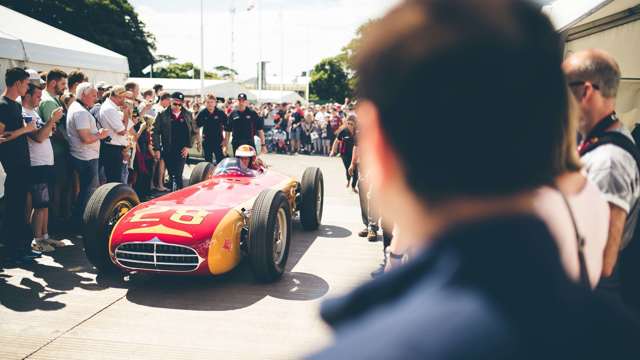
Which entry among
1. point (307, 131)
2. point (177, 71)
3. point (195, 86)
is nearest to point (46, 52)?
point (307, 131)

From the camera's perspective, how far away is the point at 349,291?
76cm

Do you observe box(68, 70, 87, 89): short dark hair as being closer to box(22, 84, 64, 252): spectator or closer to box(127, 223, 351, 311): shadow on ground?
box(22, 84, 64, 252): spectator

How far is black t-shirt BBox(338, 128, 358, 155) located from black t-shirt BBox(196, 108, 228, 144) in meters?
2.96

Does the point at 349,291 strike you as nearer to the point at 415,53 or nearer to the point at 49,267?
the point at 415,53

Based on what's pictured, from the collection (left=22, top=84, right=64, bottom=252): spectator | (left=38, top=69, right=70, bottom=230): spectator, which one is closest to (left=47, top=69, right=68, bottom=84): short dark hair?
(left=38, top=69, right=70, bottom=230): spectator

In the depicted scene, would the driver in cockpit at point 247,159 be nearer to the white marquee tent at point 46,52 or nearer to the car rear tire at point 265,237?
the car rear tire at point 265,237

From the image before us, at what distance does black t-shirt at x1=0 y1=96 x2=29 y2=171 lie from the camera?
5.62 metres

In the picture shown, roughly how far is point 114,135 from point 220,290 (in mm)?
3480

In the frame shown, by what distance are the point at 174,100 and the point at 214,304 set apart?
5.78m

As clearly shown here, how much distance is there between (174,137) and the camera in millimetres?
9578

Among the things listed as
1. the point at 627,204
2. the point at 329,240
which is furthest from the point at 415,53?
the point at 329,240

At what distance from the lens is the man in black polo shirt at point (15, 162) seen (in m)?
5.62

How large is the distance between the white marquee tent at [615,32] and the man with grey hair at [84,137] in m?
5.65

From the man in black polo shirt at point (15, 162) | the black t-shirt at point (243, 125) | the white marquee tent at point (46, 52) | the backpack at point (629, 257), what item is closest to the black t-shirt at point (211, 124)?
the black t-shirt at point (243, 125)
